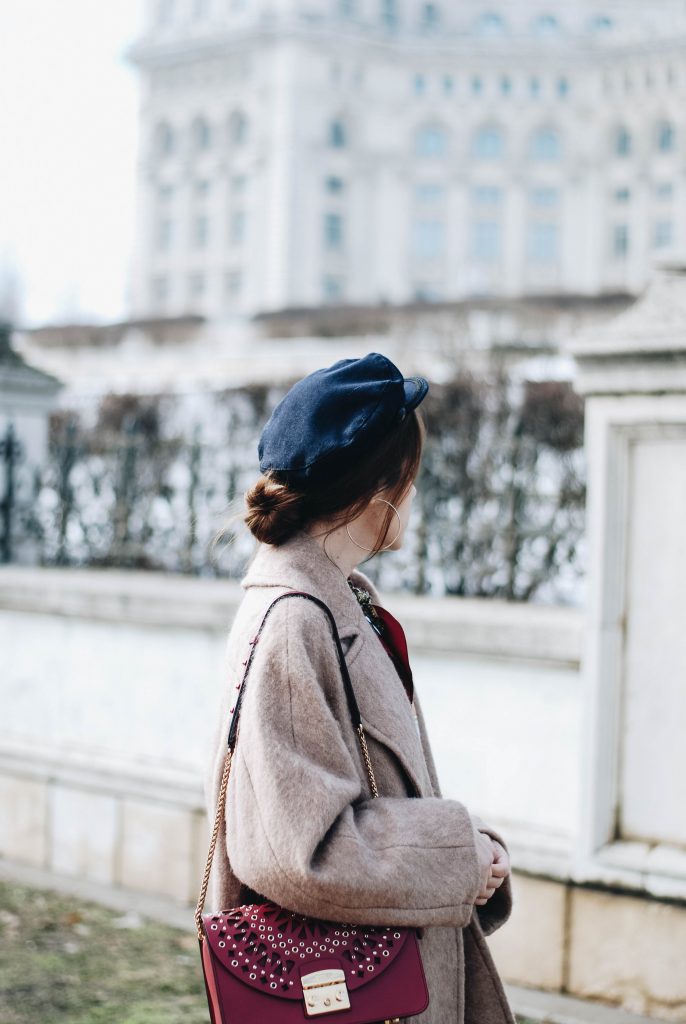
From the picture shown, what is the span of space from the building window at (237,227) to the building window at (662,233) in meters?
24.3

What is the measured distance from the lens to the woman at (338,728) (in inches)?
77.7

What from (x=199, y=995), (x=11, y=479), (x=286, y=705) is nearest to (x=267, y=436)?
(x=286, y=705)

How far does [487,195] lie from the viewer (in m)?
77.2

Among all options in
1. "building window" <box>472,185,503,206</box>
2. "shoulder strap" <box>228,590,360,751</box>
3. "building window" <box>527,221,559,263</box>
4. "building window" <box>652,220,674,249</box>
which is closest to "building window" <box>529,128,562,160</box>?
"building window" <box>472,185,503,206</box>

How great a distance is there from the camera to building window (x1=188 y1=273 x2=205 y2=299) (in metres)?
76.7

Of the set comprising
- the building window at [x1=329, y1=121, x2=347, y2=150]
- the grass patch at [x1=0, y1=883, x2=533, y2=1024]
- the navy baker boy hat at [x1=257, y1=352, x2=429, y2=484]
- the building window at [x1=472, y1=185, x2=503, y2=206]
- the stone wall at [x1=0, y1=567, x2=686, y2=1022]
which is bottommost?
the grass patch at [x1=0, y1=883, x2=533, y2=1024]

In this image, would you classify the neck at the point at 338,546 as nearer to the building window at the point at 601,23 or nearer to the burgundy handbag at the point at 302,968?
the burgundy handbag at the point at 302,968

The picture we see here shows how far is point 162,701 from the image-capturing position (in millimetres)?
5312

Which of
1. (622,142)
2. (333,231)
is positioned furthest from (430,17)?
(333,231)

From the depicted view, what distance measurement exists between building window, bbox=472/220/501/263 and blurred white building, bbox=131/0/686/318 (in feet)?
0.28

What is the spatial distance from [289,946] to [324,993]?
90mm

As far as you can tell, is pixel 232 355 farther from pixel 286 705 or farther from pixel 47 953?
pixel 286 705

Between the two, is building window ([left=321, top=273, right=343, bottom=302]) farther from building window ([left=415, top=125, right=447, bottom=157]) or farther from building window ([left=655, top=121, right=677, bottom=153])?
building window ([left=655, top=121, right=677, bottom=153])

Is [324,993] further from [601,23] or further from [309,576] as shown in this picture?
[601,23]
